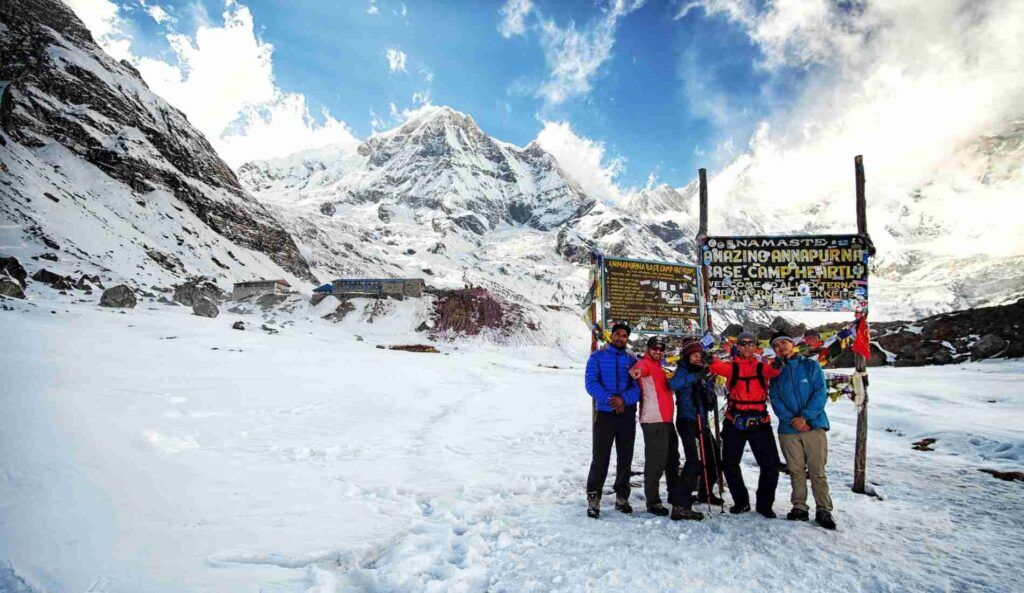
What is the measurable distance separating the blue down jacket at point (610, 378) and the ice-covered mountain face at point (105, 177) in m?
37.0

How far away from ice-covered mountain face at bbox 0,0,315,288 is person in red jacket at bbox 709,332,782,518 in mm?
38346

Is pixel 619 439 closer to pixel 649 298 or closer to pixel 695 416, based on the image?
pixel 695 416

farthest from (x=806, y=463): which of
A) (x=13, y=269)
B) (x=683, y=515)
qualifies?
(x=13, y=269)

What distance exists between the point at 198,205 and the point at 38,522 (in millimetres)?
86743

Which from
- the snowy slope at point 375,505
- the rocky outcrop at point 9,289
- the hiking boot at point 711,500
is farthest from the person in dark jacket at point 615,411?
the rocky outcrop at point 9,289

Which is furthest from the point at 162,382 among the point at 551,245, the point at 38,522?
the point at 551,245

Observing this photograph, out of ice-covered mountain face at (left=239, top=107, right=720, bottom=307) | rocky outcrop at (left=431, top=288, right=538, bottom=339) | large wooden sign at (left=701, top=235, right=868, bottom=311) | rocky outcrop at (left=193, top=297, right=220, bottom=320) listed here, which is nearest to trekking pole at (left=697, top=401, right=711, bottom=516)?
large wooden sign at (left=701, top=235, right=868, bottom=311)

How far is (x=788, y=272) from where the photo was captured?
322 inches

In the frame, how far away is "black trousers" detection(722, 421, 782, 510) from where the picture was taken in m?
5.24

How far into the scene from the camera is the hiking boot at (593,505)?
5.09 meters

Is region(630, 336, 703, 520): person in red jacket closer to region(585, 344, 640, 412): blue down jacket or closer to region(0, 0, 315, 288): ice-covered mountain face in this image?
region(585, 344, 640, 412): blue down jacket

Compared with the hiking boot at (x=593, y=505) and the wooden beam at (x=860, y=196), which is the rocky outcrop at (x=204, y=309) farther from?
the wooden beam at (x=860, y=196)

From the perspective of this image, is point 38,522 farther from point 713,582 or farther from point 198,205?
point 198,205

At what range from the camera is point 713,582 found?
3.57 meters
